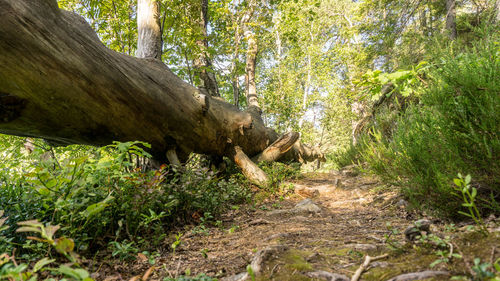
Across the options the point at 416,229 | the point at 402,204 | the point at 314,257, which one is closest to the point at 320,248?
the point at 314,257

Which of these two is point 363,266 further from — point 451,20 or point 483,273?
point 451,20

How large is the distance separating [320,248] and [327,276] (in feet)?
1.76

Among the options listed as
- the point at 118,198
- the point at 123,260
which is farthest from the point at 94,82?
the point at 123,260

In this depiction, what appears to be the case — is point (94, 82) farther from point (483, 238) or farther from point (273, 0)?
point (273, 0)

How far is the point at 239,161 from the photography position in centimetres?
552

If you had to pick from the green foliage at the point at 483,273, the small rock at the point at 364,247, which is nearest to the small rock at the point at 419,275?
the green foliage at the point at 483,273

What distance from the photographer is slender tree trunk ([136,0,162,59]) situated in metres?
4.90

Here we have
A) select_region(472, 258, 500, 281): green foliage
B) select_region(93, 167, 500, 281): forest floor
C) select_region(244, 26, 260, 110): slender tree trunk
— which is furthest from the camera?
select_region(244, 26, 260, 110): slender tree trunk

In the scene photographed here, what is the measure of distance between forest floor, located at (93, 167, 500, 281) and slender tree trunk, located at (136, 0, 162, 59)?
3.60 m

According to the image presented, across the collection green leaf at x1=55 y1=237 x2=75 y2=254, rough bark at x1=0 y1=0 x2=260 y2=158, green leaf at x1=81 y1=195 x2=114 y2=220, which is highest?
rough bark at x1=0 y1=0 x2=260 y2=158

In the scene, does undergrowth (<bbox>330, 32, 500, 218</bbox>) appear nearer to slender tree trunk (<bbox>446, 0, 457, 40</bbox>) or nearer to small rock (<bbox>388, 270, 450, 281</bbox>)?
small rock (<bbox>388, 270, 450, 281</bbox>)

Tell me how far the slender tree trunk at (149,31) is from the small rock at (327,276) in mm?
4834

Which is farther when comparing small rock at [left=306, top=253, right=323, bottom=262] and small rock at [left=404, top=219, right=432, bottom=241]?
small rock at [left=306, top=253, right=323, bottom=262]

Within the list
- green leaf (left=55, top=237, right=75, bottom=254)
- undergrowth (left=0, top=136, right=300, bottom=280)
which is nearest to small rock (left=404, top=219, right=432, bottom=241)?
undergrowth (left=0, top=136, right=300, bottom=280)
